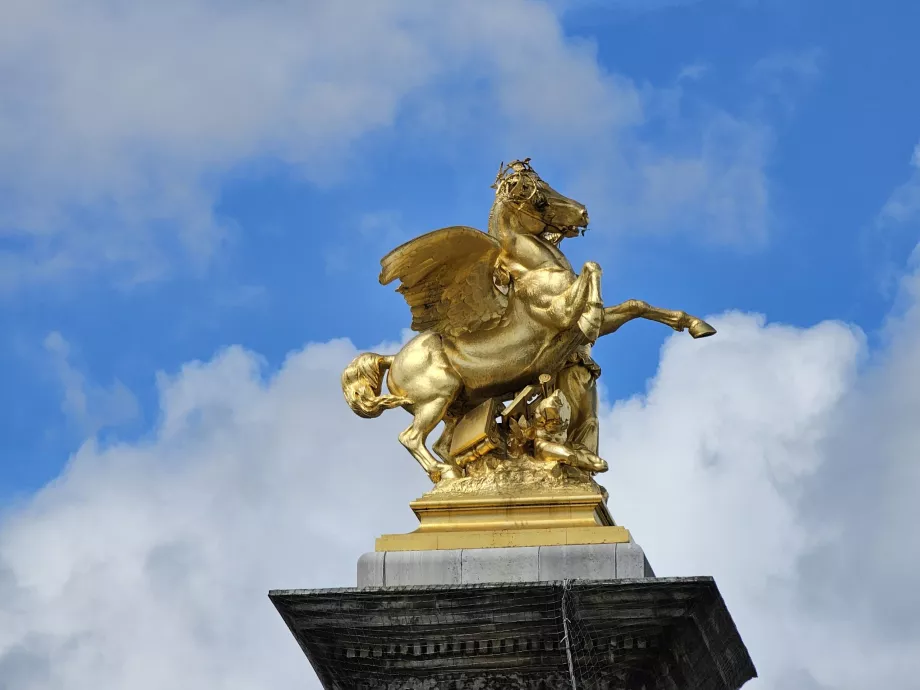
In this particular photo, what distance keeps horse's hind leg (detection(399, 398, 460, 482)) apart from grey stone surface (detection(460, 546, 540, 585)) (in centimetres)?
131

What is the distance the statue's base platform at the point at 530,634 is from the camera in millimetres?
18344

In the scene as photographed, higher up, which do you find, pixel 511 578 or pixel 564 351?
pixel 564 351

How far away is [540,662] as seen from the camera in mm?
18734

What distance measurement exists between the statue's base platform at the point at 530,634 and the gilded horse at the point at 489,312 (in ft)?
6.05

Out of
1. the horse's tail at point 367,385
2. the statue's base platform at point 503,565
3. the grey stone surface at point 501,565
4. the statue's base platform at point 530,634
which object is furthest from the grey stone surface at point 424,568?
the horse's tail at point 367,385

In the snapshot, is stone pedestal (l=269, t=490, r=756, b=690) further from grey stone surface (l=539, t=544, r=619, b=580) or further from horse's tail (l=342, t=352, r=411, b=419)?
horse's tail (l=342, t=352, r=411, b=419)

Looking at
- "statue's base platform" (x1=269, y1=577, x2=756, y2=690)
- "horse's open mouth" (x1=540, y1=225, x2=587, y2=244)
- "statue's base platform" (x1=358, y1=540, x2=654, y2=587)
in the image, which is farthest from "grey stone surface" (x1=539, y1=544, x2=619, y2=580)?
"horse's open mouth" (x1=540, y1=225, x2=587, y2=244)

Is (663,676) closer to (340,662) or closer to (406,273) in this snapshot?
(340,662)

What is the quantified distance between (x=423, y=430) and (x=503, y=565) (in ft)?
6.19

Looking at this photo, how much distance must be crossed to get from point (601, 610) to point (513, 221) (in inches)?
167

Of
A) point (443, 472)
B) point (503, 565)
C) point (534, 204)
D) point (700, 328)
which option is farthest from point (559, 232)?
point (503, 565)

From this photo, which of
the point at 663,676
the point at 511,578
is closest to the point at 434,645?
the point at 511,578

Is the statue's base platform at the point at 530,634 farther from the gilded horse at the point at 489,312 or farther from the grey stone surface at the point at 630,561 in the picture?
the gilded horse at the point at 489,312

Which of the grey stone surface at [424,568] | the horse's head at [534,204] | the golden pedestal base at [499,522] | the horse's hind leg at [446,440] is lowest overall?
the grey stone surface at [424,568]
